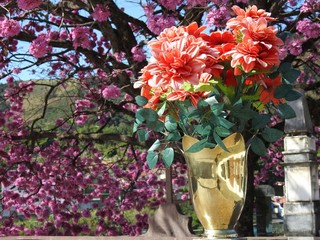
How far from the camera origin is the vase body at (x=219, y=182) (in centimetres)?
178

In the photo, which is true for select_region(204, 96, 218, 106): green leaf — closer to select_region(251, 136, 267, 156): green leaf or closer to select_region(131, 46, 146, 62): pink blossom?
select_region(251, 136, 267, 156): green leaf

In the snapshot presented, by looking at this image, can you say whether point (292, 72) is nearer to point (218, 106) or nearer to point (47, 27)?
point (218, 106)

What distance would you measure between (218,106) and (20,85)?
712 centimetres

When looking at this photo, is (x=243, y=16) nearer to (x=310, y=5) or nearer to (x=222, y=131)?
(x=222, y=131)

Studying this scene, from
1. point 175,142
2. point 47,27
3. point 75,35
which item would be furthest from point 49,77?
point 175,142

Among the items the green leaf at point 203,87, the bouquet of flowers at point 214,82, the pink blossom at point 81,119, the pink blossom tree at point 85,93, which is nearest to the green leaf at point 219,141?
the bouquet of flowers at point 214,82

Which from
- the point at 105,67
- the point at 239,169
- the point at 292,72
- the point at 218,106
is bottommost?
the point at 239,169

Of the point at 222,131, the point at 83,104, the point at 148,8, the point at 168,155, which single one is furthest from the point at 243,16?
the point at 83,104

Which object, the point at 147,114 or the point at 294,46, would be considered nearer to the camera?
the point at 147,114

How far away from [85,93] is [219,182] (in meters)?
6.79

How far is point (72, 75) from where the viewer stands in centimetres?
770

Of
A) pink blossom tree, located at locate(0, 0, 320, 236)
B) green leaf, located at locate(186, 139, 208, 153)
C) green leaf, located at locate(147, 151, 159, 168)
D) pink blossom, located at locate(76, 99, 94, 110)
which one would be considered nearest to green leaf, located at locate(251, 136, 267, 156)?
green leaf, located at locate(186, 139, 208, 153)

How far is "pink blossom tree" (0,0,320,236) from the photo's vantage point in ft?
20.4

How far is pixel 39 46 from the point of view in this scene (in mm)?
6277
